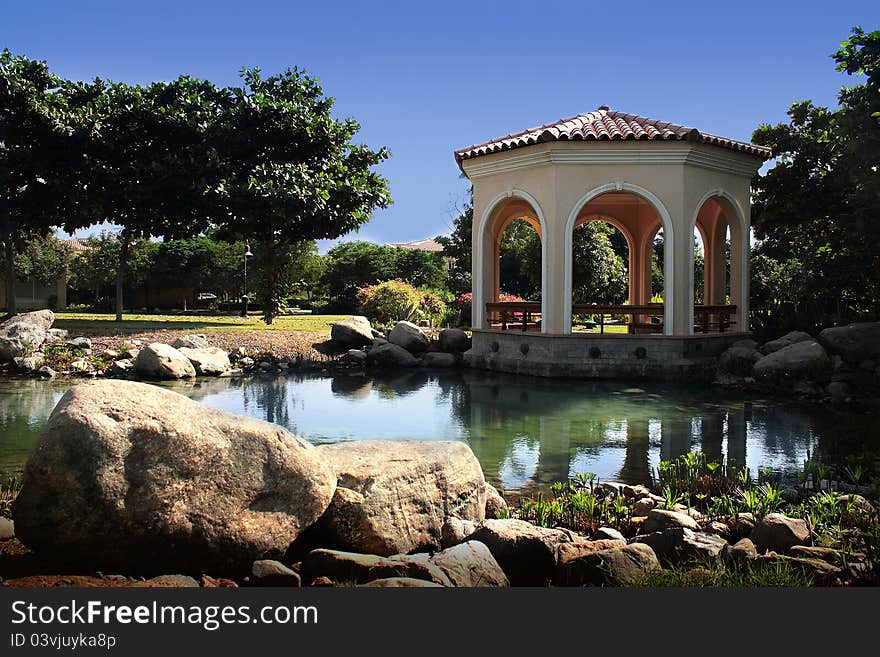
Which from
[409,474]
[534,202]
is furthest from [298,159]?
[409,474]

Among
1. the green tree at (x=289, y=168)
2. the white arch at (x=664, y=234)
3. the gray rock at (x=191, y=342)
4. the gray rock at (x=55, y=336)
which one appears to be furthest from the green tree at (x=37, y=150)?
the white arch at (x=664, y=234)

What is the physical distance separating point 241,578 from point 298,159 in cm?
2444

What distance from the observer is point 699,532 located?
5.97 m

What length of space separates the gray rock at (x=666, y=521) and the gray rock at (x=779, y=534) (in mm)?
506

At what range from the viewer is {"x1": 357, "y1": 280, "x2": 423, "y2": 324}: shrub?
29.7m

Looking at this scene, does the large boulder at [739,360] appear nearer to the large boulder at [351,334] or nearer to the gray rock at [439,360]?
the gray rock at [439,360]

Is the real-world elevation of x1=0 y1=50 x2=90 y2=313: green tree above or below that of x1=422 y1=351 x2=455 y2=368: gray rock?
above

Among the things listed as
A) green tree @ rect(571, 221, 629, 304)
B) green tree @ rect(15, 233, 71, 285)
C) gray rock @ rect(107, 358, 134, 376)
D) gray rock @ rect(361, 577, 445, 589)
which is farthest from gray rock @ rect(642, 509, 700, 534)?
green tree @ rect(15, 233, 71, 285)

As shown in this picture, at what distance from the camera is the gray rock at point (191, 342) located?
2036 cm

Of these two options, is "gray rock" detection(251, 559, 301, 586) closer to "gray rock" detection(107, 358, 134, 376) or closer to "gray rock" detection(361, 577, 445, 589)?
"gray rock" detection(361, 577, 445, 589)

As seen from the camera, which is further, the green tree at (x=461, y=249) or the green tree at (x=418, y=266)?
the green tree at (x=418, y=266)

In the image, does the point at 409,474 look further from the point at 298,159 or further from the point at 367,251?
the point at 367,251

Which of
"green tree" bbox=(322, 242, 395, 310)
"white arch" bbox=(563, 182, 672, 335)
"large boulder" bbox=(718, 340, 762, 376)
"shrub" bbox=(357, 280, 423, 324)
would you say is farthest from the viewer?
"green tree" bbox=(322, 242, 395, 310)

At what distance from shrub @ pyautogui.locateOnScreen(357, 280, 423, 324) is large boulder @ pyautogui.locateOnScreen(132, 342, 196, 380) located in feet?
41.5
